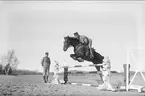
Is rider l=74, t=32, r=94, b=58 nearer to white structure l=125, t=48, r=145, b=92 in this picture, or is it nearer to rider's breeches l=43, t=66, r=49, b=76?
white structure l=125, t=48, r=145, b=92

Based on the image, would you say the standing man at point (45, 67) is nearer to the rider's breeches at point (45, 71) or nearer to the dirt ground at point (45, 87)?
the rider's breeches at point (45, 71)

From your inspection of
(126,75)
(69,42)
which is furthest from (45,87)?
(126,75)

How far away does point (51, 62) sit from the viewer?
7.00 m

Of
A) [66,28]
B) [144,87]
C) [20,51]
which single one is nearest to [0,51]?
[20,51]

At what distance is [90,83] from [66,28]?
123cm

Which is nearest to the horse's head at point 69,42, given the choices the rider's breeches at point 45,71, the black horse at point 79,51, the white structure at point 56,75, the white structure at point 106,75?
the black horse at point 79,51

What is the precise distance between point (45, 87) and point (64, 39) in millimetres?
1059

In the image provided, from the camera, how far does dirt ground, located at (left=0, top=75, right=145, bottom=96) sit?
6.52 metres

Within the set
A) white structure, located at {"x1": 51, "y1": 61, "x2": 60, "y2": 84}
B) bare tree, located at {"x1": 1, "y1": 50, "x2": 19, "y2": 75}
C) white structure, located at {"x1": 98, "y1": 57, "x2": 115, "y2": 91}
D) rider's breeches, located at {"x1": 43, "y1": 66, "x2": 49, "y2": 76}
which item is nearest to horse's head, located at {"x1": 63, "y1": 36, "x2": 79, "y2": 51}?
white structure, located at {"x1": 51, "y1": 61, "x2": 60, "y2": 84}

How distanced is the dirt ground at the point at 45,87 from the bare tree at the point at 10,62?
0.18 m

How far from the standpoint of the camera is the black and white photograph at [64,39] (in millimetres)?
6910

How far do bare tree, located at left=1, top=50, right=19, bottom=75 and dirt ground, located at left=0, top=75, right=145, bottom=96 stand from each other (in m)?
0.18

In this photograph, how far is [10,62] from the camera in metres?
6.99

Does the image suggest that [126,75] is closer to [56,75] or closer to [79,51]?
[79,51]
